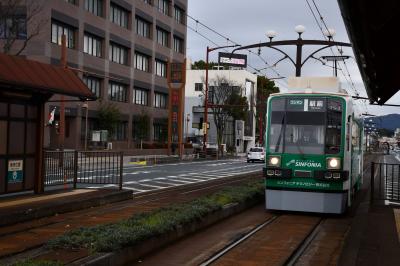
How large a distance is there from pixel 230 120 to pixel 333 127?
245ft

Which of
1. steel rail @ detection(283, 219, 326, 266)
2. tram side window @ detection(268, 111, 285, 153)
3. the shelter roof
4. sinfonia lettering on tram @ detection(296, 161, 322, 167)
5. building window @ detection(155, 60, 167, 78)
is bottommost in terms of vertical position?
steel rail @ detection(283, 219, 326, 266)

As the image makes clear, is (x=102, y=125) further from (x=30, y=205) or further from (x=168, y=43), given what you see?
(x=30, y=205)

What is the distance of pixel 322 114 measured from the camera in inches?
591

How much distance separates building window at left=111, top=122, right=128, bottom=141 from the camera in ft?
199

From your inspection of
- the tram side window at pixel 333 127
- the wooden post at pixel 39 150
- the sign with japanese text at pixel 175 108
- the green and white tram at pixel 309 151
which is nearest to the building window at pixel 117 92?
the sign with japanese text at pixel 175 108

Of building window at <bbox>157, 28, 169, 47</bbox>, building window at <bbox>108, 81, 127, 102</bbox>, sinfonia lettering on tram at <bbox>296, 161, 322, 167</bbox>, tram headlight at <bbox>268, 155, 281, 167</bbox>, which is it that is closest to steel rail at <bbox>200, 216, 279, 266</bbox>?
→ tram headlight at <bbox>268, 155, 281, 167</bbox>

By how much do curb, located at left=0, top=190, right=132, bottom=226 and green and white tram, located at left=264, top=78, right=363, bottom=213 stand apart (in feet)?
14.5

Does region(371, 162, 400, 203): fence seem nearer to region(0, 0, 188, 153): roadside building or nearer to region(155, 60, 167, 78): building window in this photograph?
region(0, 0, 188, 153): roadside building

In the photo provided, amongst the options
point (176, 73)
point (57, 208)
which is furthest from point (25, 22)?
point (57, 208)

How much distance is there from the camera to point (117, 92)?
62125 millimetres

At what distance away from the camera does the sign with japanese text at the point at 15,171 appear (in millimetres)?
13586

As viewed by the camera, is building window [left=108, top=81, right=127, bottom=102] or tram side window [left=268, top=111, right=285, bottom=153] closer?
tram side window [left=268, top=111, right=285, bottom=153]

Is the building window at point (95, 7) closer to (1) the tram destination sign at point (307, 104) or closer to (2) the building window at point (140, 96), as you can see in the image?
(2) the building window at point (140, 96)

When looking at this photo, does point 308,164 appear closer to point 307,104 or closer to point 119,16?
point 307,104
